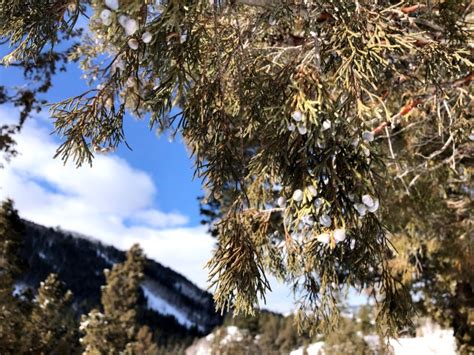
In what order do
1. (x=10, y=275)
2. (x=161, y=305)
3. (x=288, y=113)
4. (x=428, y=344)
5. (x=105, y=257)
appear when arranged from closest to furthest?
(x=288, y=113) → (x=10, y=275) → (x=428, y=344) → (x=105, y=257) → (x=161, y=305)

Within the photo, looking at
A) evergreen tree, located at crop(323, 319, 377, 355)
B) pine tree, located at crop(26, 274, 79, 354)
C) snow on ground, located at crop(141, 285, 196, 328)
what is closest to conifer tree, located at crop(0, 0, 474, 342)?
evergreen tree, located at crop(323, 319, 377, 355)

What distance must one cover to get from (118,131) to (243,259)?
1.11 m

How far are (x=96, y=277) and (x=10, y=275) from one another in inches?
5061

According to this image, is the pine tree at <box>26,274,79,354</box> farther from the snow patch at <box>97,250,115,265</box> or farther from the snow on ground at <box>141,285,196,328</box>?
the snow on ground at <box>141,285,196,328</box>

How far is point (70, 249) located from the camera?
148m

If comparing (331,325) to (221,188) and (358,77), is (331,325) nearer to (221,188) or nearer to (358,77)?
(221,188)

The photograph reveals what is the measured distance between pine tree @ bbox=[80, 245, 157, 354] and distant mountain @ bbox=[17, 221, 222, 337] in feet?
263

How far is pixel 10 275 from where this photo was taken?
15.3 m

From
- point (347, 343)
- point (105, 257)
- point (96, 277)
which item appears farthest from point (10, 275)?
point (105, 257)

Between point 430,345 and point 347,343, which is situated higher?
point 430,345

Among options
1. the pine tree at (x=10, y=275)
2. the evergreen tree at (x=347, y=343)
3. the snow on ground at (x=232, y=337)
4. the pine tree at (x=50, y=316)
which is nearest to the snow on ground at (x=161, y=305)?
the snow on ground at (x=232, y=337)

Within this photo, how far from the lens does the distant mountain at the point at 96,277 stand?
117688mm

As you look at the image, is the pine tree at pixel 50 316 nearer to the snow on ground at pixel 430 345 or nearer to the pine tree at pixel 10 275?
the pine tree at pixel 10 275

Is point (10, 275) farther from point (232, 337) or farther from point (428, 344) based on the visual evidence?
point (232, 337)
